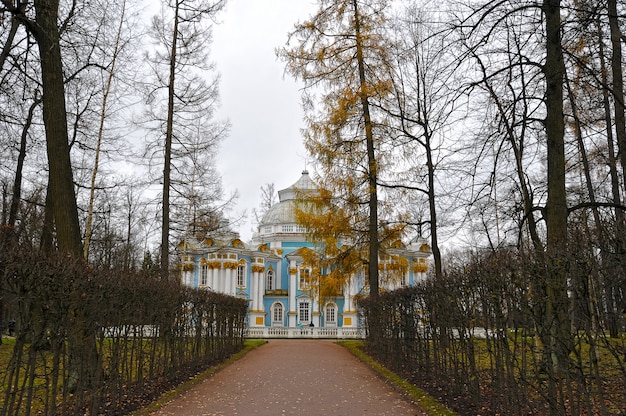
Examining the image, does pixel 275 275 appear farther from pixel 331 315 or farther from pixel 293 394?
pixel 293 394

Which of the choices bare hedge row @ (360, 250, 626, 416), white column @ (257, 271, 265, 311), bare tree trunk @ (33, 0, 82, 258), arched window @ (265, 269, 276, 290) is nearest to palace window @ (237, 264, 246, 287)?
white column @ (257, 271, 265, 311)

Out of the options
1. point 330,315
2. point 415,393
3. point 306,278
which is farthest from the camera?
point 330,315

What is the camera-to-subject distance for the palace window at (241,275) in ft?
129

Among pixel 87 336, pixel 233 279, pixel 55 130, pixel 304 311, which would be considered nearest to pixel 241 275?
pixel 233 279

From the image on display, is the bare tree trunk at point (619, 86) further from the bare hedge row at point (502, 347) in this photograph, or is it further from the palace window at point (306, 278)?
the palace window at point (306, 278)

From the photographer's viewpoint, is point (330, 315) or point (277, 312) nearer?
point (330, 315)

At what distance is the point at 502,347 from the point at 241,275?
34.3 meters

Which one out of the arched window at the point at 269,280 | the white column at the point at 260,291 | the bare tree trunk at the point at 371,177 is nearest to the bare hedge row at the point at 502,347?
the bare tree trunk at the point at 371,177

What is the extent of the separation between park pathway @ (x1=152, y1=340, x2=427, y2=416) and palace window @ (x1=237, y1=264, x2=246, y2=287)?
85.1 ft

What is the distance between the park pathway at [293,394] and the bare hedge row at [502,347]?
92cm

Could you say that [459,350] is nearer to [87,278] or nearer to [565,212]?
[565,212]

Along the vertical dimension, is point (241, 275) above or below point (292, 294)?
above

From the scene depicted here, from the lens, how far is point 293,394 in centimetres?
920

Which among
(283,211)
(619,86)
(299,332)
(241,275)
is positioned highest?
(283,211)
